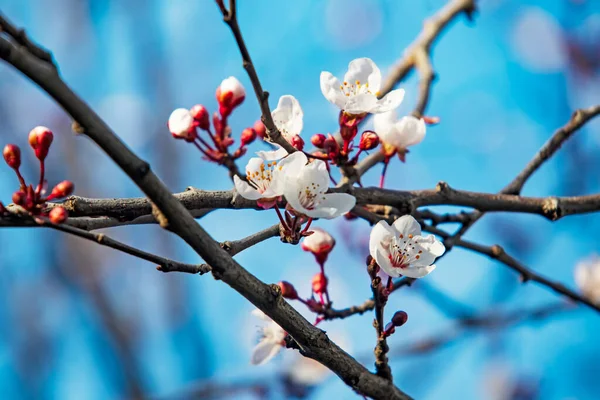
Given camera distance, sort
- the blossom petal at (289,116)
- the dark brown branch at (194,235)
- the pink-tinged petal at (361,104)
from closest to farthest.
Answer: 1. the dark brown branch at (194,235)
2. the pink-tinged petal at (361,104)
3. the blossom petal at (289,116)

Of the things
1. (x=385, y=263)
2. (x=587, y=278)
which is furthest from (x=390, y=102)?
(x=587, y=278)

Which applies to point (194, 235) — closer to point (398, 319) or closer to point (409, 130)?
point (398, 319)

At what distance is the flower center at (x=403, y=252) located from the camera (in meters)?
1.42

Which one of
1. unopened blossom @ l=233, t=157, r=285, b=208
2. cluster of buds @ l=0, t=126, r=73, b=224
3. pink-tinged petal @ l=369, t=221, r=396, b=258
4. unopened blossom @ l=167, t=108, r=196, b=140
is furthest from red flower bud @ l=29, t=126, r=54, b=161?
pink-tinged petal @ l=369, t=221, r=396, b=258

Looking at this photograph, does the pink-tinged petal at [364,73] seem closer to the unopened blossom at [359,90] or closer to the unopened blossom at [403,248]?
the unopened blossom at [359,90]

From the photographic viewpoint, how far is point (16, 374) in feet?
17.8

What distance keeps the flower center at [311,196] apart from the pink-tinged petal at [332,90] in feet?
0.97

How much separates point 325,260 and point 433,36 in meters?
1.45

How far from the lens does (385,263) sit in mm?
1337

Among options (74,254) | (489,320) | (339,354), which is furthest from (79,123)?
(74,254)

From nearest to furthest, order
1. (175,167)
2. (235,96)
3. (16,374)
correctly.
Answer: (235,96) → (16,374) → (175,167)

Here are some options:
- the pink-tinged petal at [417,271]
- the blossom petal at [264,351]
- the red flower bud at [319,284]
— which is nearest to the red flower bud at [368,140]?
the pink-tinged petal at [417,271]

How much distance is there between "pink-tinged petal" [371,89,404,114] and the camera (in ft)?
4.90

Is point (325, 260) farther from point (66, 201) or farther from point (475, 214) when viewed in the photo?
point (66, 201)
